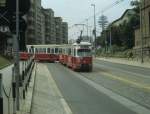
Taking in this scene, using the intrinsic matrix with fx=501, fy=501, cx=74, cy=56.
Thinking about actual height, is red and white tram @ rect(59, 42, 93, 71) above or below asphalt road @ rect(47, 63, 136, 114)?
above

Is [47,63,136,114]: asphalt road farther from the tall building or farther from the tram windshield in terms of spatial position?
the tall building

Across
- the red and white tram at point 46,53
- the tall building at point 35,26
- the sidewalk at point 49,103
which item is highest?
the tall building at point 35,26

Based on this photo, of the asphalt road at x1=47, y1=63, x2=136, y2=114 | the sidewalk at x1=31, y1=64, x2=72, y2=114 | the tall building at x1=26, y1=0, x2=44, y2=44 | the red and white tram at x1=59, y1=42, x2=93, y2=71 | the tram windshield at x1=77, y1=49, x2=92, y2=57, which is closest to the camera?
the asphalt road at x1=47, y1=63, x2=136, y2=114

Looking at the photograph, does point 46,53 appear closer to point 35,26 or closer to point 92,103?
point 92,103

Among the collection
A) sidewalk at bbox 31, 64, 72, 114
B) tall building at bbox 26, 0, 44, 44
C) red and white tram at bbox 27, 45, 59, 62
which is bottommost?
sidewalk at bbox 31, 64, 72, 114

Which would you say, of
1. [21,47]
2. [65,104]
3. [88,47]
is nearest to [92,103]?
[65,104]

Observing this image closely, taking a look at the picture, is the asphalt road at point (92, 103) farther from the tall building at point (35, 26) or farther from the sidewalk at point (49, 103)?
the tall building at point (35, 26)

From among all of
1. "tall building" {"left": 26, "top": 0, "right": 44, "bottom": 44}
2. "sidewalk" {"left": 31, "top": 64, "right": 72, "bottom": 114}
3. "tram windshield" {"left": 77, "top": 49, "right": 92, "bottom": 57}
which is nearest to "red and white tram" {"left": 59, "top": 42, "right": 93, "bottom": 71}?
"tram windshield" {"left": 77, "top": 49, "right": 92, "bottom": 57}

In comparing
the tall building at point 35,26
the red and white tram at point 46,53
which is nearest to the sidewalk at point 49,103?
the red and white tram at point 46,53

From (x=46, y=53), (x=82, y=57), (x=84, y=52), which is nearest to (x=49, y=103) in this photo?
(x=82, y=57)

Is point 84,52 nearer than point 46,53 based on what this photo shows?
Yes

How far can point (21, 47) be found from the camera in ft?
48.8

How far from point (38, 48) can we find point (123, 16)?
98.2 metres

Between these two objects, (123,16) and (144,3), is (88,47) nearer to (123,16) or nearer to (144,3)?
(144,3)
